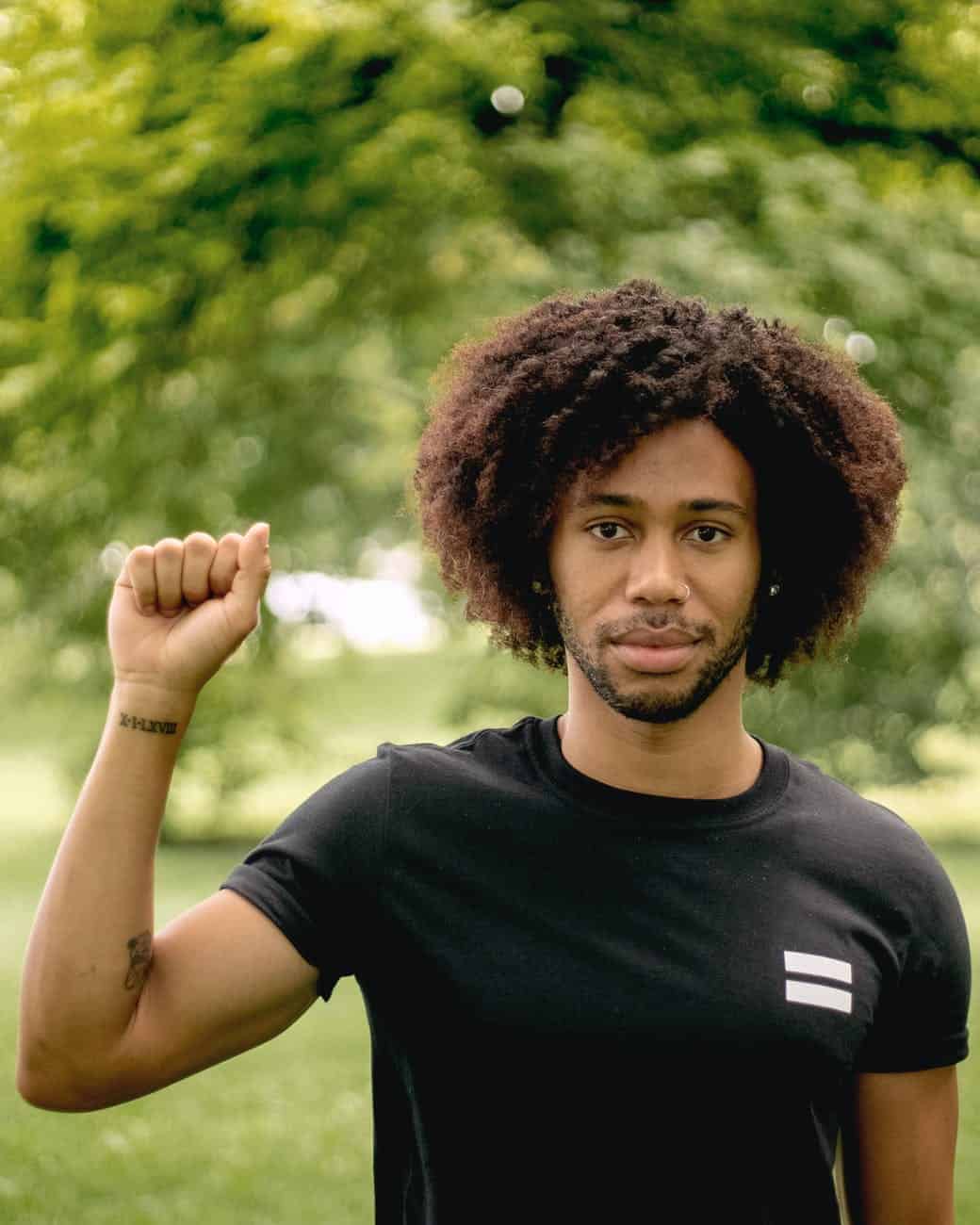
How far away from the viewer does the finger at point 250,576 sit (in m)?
1.93

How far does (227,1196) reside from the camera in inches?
263

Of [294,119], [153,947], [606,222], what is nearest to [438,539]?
[153,947]

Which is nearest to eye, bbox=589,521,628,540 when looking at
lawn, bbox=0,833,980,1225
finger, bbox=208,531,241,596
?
finger, bbox=208,531,241,596

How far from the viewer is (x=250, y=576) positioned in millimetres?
1946

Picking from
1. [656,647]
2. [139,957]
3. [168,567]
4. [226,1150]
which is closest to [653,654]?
[656,647]

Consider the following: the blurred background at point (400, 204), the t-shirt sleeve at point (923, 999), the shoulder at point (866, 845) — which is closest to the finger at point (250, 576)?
the shoulder at point (866, 845)

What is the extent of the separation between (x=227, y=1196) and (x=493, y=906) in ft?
16.9

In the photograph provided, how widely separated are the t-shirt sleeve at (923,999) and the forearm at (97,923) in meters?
0.99

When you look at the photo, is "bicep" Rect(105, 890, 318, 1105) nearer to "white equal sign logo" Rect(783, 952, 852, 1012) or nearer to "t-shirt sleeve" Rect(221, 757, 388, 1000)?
"t-shirt sleeve" Rect(221, 757, 388, 1000)

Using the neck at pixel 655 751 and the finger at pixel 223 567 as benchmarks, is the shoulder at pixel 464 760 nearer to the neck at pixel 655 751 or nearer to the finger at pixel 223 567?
the neck at pixel 655 751

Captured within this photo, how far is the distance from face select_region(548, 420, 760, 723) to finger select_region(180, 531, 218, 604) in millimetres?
542

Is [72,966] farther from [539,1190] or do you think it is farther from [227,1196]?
[227,1196]

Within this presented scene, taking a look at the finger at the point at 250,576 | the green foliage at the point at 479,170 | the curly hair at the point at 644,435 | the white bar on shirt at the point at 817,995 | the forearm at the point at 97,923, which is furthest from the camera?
the green foliage at the point at 479,170

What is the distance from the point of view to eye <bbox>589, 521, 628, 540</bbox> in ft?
7.30
